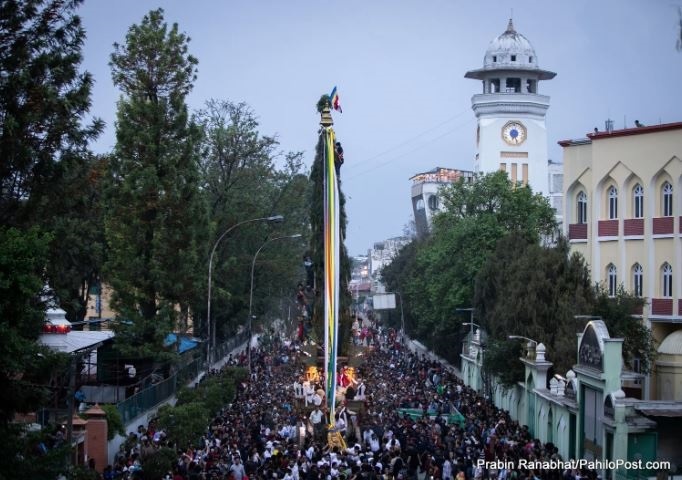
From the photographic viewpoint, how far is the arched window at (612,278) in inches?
1836

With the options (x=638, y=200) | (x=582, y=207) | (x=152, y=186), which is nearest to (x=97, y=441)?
(x=152, y=186)

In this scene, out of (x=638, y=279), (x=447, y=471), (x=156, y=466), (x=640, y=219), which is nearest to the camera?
(x=156, y=466)

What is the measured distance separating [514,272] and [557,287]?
14.0 ft

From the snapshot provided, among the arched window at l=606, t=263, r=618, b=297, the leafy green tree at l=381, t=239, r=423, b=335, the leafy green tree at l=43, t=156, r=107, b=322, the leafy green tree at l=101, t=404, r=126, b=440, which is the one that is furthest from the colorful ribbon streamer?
the leafy green tree at l=381, t=239, r=423, b=335

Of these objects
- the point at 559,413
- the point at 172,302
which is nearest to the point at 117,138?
the point at 172,302

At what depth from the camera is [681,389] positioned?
1645 inches

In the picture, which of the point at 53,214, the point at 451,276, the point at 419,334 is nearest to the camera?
the point at 53,214

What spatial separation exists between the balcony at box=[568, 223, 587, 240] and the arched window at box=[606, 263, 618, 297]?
6.35ft

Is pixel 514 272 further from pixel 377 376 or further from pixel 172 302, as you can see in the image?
Result: pixel 172 302

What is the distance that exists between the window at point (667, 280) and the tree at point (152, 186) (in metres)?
17.7

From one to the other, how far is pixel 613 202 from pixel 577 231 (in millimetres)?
2705

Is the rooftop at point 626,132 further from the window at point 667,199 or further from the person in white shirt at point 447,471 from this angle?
the person in white shirt at point 447,471

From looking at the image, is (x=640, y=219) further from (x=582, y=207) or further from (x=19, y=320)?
(x=19, y=320)

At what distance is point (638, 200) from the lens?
4488 centimetres
